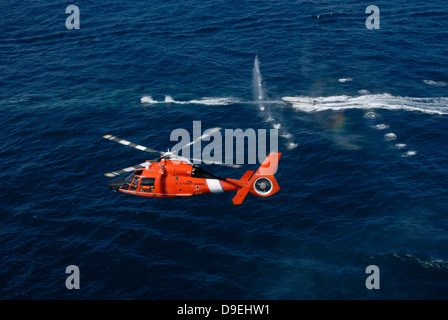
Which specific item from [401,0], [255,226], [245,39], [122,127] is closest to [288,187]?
[255,226]

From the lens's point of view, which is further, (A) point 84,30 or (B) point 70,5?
(B) point 70,5

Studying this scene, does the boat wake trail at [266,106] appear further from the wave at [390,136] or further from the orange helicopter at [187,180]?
the orange helicopter at [187,180]

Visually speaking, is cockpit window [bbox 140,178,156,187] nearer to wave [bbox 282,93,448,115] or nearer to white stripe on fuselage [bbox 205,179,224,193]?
white stripe on fuselage [bbox 205,179,224,193]

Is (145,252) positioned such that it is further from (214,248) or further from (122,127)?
(122,127)

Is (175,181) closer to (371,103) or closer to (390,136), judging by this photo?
(390,136)

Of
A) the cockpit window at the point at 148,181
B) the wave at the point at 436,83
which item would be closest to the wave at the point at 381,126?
the wave at the point at 436,83
